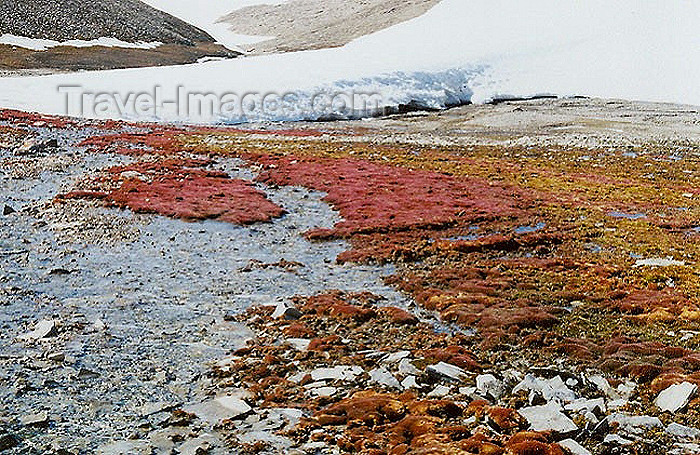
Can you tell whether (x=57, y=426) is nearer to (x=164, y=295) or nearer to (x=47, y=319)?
(x=47, y=319)

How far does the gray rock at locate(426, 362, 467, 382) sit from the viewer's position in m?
12.4

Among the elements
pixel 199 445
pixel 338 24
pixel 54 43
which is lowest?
pixel 199 445

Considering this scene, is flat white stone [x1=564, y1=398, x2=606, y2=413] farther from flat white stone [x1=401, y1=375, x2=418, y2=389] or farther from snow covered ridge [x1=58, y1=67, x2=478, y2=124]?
snow covered ridge [x1=58, y1=67, x2=478, y2=124]

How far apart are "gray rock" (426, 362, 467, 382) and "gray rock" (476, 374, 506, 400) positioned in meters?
0.43

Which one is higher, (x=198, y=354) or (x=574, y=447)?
(x=574, y=447)

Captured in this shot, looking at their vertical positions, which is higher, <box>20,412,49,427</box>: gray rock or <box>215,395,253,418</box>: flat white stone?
<box>215,395,253,418</box>: flat white stone

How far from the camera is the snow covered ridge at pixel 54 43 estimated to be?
12506 cm

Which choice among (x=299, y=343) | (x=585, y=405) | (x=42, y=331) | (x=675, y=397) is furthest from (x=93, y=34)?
(x=675, y=397)

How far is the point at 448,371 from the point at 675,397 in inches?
157

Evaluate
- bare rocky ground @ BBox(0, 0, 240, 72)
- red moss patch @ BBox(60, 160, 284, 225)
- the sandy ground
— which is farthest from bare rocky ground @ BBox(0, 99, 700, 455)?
the sandy ground

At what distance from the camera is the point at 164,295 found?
60.4 feet

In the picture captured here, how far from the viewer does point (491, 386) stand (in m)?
11.8

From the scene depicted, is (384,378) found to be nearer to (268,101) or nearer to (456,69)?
(268,101)

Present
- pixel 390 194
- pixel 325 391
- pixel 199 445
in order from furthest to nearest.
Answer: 1. pixel 390 194
2. pixel 325 391
3. pixel 199 445
